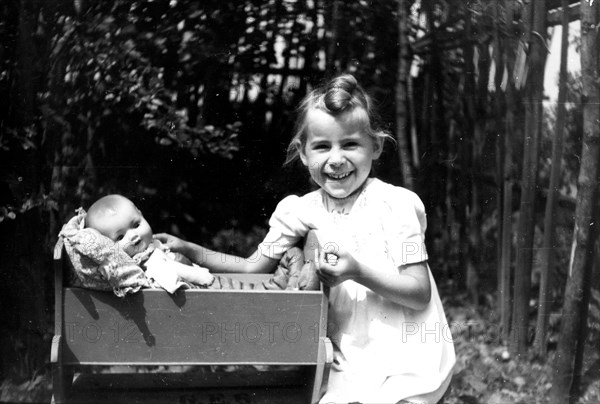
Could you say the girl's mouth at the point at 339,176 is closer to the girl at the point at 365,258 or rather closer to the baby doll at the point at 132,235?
the girl at the point at 365,258

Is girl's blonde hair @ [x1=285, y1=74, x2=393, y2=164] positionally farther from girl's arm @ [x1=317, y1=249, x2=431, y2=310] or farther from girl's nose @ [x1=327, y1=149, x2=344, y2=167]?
girl's arm @ [x1=317, y1=249, x2=431, y2=310]

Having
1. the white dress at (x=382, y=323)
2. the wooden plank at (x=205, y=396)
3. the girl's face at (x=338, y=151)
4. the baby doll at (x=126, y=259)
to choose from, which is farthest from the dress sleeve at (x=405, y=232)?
the wooden plank at (x=205, y=396)

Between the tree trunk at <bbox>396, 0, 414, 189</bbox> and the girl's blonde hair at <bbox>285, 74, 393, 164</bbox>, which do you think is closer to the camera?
the girl's blonde hair at <bbox>285, 74, 393, 164</bbox>

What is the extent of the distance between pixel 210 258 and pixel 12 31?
4.03 feet

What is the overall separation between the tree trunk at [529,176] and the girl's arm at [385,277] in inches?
41.8

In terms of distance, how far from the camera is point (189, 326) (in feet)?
8.61

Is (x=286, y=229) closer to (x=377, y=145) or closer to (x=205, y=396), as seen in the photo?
(x=377, y=145)

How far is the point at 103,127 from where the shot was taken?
11.9 ft

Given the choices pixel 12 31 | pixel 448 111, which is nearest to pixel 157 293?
pixel 12 31

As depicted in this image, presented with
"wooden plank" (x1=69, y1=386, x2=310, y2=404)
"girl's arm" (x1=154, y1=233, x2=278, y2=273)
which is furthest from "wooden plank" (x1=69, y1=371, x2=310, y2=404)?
"girl's arm" (x1=154, y1=233, x2=278, y2=273)

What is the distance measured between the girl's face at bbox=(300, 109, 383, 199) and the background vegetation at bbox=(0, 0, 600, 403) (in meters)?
0.70

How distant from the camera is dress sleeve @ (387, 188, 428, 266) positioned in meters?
2.81

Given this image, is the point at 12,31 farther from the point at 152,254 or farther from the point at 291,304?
the point at 291,304

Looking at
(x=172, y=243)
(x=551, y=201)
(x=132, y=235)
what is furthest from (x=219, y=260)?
(x=551, y=201)
